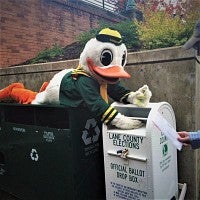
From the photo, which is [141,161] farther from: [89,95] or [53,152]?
[53,152]

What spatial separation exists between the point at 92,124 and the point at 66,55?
2.99 metres

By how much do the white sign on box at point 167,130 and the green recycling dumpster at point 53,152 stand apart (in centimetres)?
79

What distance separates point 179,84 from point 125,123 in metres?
0.88

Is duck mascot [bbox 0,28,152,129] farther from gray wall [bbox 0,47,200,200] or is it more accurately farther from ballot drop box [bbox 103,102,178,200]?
gray wall [bbox 0,47,200,200]

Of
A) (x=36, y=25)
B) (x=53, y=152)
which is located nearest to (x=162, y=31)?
(x=53, y=152)

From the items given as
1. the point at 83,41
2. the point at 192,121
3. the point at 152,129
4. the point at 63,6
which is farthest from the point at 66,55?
the point at 152,129

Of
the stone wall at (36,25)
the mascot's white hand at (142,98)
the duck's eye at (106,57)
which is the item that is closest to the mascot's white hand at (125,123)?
the mascot's white hand at (142,98)

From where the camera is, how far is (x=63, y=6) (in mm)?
7660

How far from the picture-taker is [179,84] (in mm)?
2982

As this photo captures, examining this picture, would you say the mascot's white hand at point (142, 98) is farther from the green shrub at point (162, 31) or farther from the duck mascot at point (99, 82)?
the green shrub at point (162, 31)

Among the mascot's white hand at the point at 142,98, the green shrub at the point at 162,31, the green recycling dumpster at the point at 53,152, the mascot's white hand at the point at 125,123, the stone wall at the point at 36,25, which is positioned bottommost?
the green recycling dumpster at the point at 53,152

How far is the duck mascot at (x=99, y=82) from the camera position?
2572 mm

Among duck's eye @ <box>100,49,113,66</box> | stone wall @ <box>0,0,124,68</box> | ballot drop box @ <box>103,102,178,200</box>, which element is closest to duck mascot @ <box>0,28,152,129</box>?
duck's eye @ <box>100,49,113,66</box>

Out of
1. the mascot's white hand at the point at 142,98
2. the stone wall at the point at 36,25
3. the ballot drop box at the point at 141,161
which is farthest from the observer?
the stone wall at the point at 36,25
